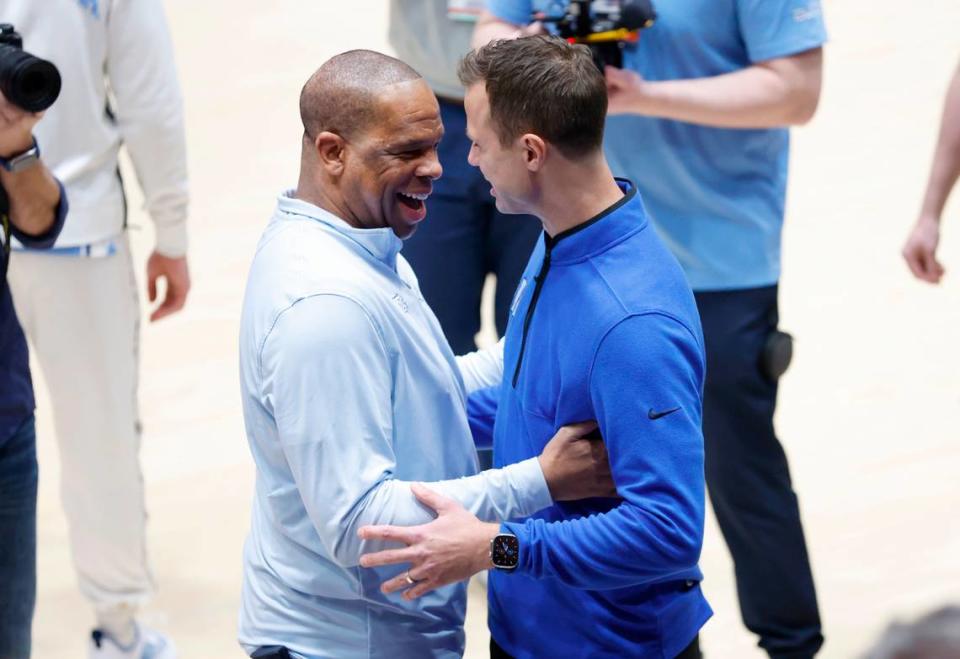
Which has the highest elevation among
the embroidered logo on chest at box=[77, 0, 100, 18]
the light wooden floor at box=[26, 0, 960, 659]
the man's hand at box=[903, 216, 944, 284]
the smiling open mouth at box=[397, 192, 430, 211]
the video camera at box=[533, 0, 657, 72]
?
the embroidered logo on chest at box=[77, 0, 100, 18]

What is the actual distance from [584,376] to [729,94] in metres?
1.32

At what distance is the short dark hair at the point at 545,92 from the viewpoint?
7.88 ft

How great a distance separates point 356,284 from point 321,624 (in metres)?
0.56

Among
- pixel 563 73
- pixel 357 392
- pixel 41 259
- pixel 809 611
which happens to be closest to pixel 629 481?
pixel 357 392

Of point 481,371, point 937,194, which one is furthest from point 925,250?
point 481,371

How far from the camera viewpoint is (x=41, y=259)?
12.6 ft

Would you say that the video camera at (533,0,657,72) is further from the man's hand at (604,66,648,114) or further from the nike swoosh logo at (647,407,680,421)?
the nike swoosh logo at (647,407,680,421)

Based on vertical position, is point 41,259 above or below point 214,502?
above

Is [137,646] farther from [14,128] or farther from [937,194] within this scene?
[937,194]

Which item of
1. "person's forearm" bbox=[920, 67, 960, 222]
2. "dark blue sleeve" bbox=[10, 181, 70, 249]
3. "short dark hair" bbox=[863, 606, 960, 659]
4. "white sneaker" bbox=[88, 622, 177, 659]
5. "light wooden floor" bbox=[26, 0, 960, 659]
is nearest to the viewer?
"short dark hair" bbox=[863, 606, 960, 659]

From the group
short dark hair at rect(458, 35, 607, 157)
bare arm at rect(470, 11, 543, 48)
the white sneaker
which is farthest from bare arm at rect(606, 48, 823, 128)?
the white sneaker

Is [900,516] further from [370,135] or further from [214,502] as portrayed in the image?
[370,135]

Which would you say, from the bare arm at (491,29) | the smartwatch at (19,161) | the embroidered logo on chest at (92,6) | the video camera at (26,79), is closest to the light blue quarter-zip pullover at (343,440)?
the video camera at (26,79)

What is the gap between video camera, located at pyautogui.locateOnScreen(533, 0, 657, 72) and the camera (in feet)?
11.4
